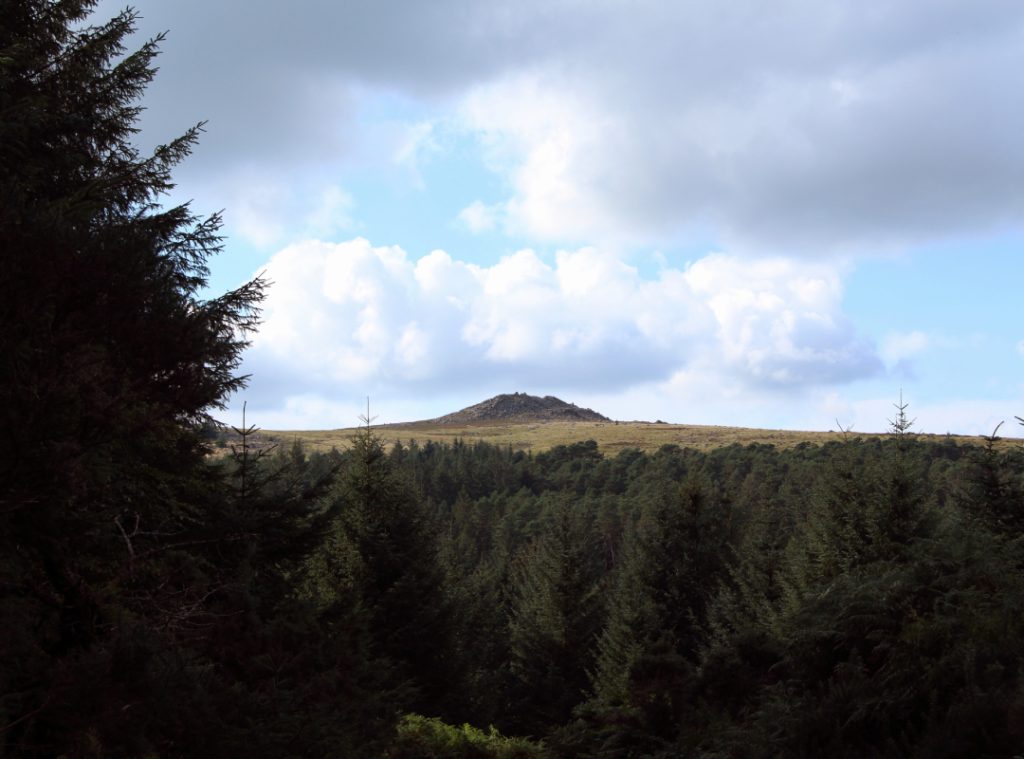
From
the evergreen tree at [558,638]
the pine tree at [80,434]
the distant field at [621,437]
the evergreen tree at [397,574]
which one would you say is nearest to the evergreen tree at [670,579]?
the evergreen tree at [558,638]

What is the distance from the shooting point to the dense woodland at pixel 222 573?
599cm

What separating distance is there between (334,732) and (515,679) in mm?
27762

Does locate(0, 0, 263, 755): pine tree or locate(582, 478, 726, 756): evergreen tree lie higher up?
locate(0, 0, 263, 755): pine tree

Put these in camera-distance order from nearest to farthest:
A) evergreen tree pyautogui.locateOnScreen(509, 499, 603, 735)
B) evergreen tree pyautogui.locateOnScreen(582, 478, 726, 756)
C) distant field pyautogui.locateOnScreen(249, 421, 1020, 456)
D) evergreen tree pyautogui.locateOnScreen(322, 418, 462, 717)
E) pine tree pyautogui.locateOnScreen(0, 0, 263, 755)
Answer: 1. pine tree pyautogui.locateOnScreen(0, 0, 263, 755)
2. evergreen tree pyautogui.locateOnScreen(322, 418, 462, 717)
3. evergreen tree pyautogui.locateOnScreen(582, 478, 726, 756)
4. evergreen tree pyautogui.locateOnScreen(509, 499, 603, 735)
5. distant field pyautogui.locateOnScreen(249, 421, 1020, 456)

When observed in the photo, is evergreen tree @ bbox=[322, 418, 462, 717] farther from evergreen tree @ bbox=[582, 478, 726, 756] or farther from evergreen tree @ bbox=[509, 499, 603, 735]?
evergreen tree @ bbox=[509, 499, 603, 735]

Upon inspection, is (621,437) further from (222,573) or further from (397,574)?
(222,573)

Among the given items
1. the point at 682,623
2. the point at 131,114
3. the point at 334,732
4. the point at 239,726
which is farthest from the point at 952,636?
the point at 682,623

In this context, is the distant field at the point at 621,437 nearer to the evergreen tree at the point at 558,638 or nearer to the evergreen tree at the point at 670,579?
the evergreen tree at the point at 558,638

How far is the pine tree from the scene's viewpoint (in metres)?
5.46

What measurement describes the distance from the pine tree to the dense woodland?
0.03 m

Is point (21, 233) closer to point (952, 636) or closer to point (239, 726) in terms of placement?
point (239, 726)

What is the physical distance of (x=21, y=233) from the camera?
21.8 feet

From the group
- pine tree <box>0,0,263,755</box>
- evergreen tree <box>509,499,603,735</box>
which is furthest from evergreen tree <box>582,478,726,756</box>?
pine tree <box>0,0,263,755</box>

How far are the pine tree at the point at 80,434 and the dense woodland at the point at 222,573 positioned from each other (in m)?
0.03
